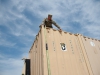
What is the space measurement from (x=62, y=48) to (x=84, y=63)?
1464mm

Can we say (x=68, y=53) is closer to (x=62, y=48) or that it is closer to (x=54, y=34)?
(x=62, y=48)

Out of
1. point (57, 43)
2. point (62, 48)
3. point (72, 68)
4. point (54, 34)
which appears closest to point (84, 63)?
point (72, 68)

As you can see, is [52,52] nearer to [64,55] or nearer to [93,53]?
[64,55]

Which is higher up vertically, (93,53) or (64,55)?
(93,53)

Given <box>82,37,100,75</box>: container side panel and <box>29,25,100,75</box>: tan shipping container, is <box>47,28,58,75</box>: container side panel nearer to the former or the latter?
<box>29,25,100,75</box>: tan shipping container

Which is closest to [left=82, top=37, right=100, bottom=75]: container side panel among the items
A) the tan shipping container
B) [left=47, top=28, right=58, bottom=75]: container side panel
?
the tan shipping container

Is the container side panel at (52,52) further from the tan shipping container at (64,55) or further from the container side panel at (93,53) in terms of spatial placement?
the container side panel at (93,53)

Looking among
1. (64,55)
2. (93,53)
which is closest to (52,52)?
(64,55)

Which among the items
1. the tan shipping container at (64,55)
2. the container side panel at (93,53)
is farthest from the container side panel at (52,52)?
the container side panel at (93,53)

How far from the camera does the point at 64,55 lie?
4789 mm

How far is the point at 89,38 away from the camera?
22.2 feet

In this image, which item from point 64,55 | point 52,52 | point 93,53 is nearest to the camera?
point 52,52

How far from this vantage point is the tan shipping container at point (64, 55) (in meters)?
4.29

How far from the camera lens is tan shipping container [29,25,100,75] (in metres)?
4.29
